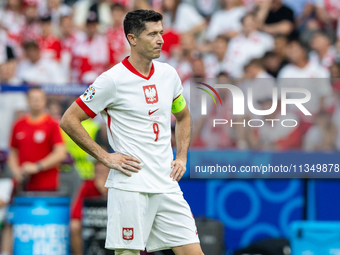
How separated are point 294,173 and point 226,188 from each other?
0.86 meters

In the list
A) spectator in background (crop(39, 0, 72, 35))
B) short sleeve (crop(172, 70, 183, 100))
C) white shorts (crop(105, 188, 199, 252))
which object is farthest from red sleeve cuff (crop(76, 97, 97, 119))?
spectator in background (crop(39, 0, 72, 35))

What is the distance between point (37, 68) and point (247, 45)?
13.5ft

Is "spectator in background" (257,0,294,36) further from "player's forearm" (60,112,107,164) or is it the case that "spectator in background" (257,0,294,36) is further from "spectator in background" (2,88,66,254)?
"player's forearm" (60,112,107,164)

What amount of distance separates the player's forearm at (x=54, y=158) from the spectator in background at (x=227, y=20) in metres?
4.66

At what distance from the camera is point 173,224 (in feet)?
12.6

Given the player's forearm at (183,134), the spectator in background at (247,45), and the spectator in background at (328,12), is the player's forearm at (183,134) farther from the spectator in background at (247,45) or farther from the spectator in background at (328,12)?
the spectator in background at (328,12)

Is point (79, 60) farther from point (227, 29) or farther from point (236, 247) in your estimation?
point (236, 247)

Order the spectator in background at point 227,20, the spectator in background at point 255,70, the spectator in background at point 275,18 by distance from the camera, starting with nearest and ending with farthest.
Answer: the spectator in background at point 255,70 < the spectator in background at point 275,18 < the spectator in background at point 227,20

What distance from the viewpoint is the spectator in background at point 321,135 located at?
657cm

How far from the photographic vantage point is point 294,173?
6484mm

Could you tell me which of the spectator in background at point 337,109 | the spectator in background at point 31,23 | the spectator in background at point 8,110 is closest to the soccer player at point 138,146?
the spectator in background at point 337,109

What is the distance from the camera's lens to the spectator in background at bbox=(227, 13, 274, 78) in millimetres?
9656

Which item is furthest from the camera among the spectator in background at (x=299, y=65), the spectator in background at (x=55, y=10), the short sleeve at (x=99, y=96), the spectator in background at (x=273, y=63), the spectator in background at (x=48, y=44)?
the spectator in background at (x=55, y=10)

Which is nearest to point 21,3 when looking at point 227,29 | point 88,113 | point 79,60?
point 79,60
